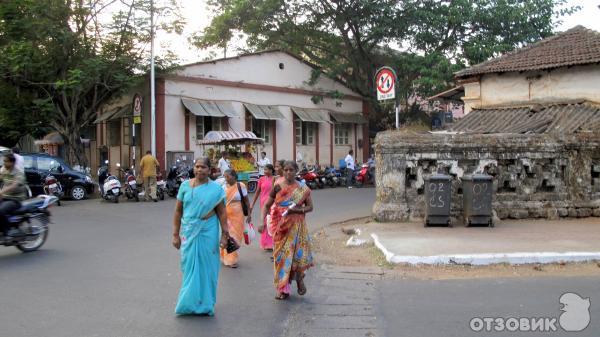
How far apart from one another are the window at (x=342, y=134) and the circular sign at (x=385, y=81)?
1715 centimetres

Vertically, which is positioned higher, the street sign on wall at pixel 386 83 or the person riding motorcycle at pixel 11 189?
the street sign on wall at pixel 386 83

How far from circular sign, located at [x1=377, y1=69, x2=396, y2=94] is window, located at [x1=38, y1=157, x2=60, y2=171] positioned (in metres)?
11.4

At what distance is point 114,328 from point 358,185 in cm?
1915

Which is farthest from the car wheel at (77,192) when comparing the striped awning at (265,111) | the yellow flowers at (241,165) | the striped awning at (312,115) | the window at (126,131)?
the striped awning at (312,115)

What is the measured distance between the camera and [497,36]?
25953mm

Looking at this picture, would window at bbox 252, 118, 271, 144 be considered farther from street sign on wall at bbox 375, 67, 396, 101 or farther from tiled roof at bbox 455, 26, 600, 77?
Answer: street sign on wall at bbox 375, 67, 396, 101

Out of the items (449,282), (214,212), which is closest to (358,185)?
(449,282)

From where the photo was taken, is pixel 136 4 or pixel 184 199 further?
pixel 136 4

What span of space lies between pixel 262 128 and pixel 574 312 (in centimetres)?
2164

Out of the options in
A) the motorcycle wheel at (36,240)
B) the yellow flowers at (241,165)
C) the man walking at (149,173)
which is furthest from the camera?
the yellow flowers at (241,165)

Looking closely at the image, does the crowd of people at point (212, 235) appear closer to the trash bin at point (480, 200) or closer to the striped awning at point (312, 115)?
the trash bin at point (480, 200)

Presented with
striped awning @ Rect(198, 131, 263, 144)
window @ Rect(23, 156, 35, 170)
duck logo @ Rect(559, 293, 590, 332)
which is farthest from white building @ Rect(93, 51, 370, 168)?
duck logo @ Rect(559, 293, 590, 332)

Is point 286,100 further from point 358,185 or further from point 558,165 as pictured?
point 558,165

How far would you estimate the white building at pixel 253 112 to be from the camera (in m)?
22.5
